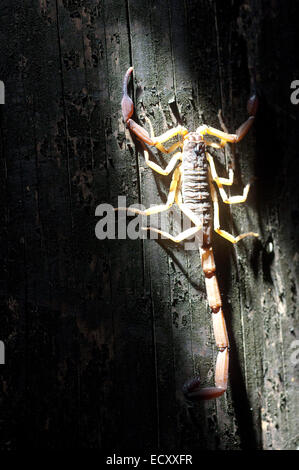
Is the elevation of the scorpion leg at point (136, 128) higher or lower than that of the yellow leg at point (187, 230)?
higher

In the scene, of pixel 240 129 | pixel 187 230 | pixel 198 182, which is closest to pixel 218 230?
pixel 187 230

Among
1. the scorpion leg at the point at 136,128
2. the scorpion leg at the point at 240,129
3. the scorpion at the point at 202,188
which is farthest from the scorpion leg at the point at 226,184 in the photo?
the scorpion leg at the point at 136,128

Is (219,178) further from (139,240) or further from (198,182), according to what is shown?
(139,240)

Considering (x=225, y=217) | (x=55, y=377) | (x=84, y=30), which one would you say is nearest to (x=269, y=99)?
(x=225, y=217)

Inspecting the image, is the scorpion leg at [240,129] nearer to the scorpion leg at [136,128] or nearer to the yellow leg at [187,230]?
the scorpion leg at [136,128]

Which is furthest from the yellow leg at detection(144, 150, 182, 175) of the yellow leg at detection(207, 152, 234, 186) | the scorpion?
the yellow leg at detection(207, 152, 234, 186)

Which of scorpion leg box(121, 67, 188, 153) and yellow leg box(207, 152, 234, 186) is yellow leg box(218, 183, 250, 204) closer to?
yellow leg box(207, 152, 234, 186)
